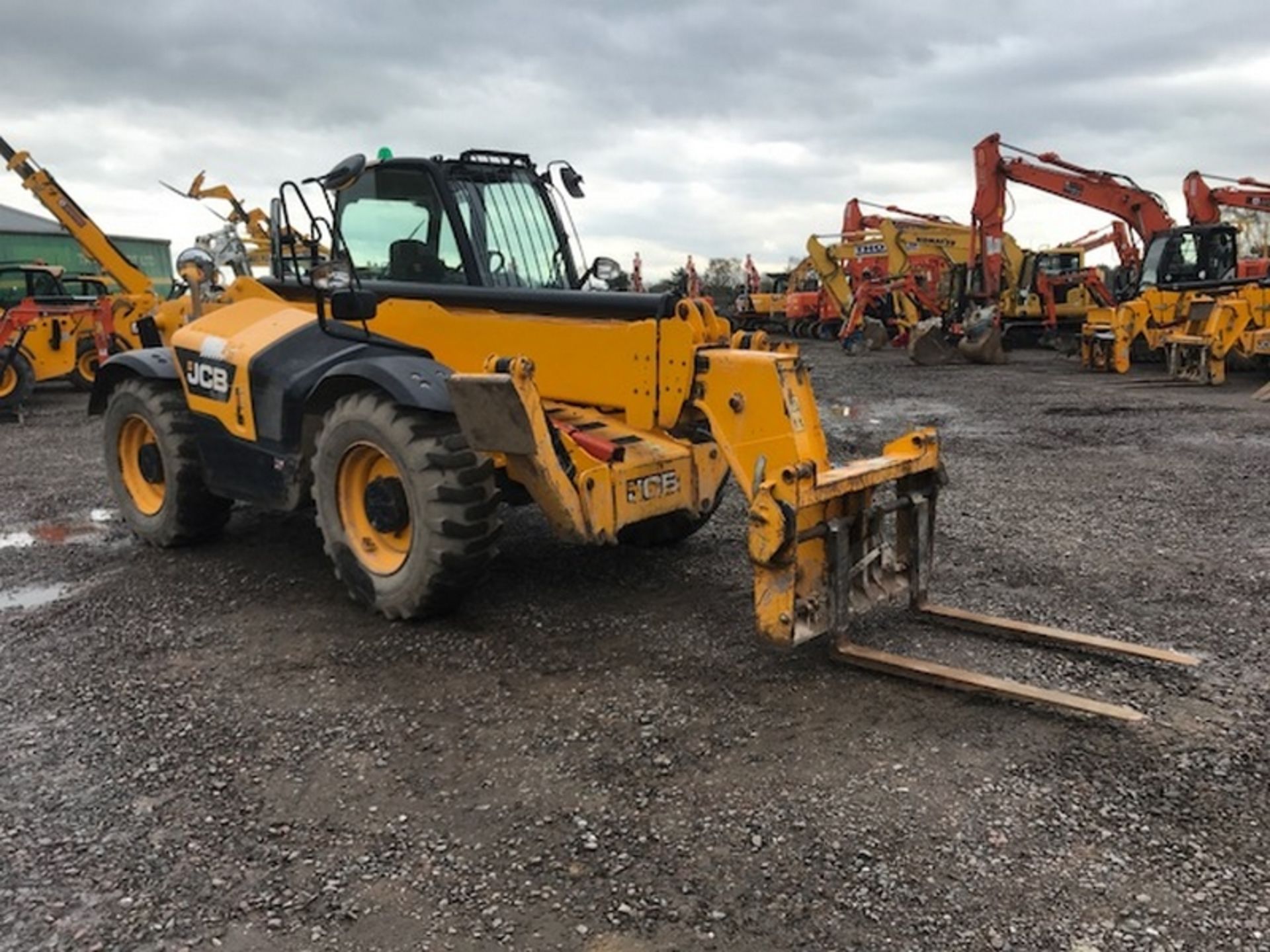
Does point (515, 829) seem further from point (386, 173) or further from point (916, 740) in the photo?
point (386, 173)

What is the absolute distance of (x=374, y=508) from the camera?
5.12 m

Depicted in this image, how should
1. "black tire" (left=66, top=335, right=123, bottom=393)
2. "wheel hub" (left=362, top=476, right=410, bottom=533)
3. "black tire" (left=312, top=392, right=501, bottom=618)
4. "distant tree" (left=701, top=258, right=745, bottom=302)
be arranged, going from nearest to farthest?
→ "black tire" (left=312, top=392, right=501, bottom=618) < "wheel hub" (left=362, top=476, right=410, bottom=533) < "black tire" (left=66, top=335, right=123, bottom=393) < "distant tree" (left=701, top=258, right=745, bottom=302)

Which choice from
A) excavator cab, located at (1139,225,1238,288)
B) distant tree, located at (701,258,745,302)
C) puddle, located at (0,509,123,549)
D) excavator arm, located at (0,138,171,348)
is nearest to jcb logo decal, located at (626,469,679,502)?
puddle, located at (0,509,123,549)

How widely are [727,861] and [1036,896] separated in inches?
34.1

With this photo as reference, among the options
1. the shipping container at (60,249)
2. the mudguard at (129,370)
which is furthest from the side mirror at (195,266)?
the shipping container at (60,249)

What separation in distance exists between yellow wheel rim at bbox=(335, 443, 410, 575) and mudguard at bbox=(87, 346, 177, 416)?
1.99 metres

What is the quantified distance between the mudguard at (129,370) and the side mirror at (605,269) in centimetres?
272

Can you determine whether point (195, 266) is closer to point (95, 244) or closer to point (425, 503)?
point (425, 503)

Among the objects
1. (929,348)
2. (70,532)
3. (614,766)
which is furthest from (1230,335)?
(70,532)

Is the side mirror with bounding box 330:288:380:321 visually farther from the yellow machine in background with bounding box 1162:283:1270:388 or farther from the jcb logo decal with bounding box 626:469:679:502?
the yellow machine in background with bounding box 1162:283:1270:388

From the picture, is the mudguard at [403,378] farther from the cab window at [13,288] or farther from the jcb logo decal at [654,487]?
the cab window at [13,288]

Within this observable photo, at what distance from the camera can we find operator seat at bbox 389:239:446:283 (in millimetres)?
5742

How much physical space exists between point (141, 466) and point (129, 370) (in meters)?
0.65

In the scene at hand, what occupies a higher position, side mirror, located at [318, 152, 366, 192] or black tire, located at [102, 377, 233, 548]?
side mirror, located at [318, 152, 366, 192]
